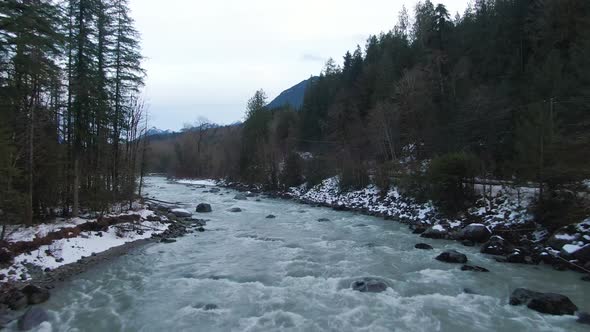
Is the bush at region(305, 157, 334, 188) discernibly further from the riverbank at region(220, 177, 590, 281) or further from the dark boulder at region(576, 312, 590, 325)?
the dark boulder at region(576, 312, 590, 325)

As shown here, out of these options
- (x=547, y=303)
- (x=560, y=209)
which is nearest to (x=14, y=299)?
(x=547, y=303)

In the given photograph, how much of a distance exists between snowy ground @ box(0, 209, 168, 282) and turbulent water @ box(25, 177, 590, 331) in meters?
1.43

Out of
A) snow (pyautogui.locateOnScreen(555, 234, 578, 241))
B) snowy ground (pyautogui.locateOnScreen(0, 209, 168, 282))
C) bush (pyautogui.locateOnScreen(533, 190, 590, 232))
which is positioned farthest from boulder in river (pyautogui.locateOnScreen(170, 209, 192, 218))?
snow (pyautogui.locateOnScreen(555, 234, 578, 241))

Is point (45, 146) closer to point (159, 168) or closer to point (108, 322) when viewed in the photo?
point (108, 322)

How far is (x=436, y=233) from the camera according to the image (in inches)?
829

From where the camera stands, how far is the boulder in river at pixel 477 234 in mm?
19047

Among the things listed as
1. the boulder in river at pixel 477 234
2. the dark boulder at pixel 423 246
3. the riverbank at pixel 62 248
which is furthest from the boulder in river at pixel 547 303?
the riverbank at pixel 62 248

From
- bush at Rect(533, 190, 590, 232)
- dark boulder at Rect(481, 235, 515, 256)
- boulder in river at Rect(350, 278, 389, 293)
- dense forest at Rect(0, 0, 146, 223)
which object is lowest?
boulder in river at Rect(350, 278, 389, 293)

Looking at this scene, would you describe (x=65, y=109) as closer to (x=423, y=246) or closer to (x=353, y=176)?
(x=423, y=246)

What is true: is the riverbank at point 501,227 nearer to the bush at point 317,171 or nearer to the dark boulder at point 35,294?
the bush at point 317,171

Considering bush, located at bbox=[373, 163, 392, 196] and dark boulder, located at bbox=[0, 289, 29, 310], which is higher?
Result: bush, located at bbox=[373, 163, 392, 196]

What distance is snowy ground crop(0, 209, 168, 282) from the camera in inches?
508

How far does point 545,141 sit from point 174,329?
1889cm

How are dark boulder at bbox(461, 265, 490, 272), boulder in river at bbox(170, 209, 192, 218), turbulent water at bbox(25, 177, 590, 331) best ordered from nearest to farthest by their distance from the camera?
1. turbulent water at bbox(25, 177, 590, 331)
2. dark boulder at bbox(461, 265, 490, 272)
3. boulder in river at bbox(170, 209, 192, 218)
